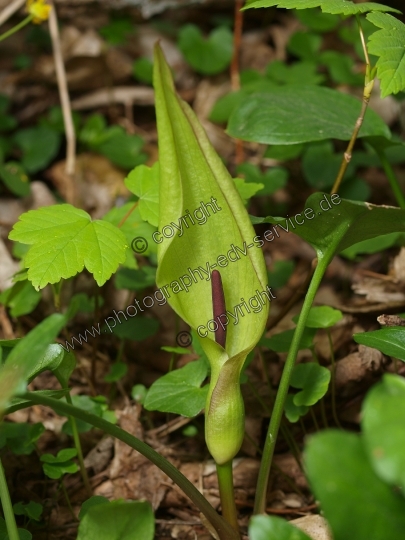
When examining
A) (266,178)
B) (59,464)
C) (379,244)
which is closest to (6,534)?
(59,464)

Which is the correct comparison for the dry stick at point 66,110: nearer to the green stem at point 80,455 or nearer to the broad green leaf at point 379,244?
the broad green leaf at point 379,244

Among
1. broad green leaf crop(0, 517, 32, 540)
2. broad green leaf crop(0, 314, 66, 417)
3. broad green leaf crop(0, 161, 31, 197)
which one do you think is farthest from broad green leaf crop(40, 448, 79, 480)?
broad green leaf crop(0, 161, 31, 197)

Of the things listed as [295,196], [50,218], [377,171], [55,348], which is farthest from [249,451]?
[377,171]

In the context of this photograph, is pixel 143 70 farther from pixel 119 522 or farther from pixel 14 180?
pixel 119 522

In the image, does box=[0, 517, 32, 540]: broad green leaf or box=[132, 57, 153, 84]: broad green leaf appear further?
box=[132, 57, 153, 84]: broad green leaf

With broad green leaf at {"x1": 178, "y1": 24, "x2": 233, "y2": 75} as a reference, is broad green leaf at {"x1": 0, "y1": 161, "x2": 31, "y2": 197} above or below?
below

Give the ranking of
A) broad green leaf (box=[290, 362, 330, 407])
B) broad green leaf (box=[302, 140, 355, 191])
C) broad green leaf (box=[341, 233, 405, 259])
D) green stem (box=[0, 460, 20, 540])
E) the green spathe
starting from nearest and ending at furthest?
1. green stem (box=[0, 460, 20, 540])
2. the green spathe
3. broad green leaf (box=[290, 362, 330, 407])
4. broad green leaf (box=[341, 233, 405, 259])
5. broad green leaf (box=[302, 140, 355, 191])

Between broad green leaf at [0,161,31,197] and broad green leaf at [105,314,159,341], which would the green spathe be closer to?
broad green leaf at [105,314,159,341]

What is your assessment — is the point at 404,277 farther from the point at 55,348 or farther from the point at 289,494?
the point at 55,348
